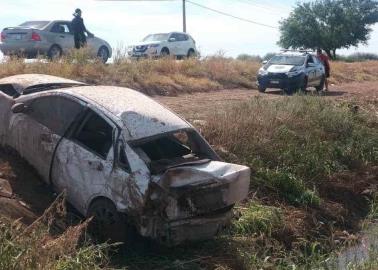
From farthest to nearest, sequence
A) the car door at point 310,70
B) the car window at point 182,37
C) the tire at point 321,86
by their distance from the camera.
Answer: the car window at point 182,37 < the tire at point 321,86 < the car door at point 310,70

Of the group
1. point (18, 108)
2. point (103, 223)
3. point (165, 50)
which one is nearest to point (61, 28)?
point (165, 50)

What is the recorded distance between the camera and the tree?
53906 millimetres

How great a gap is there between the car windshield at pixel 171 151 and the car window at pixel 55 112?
3.13 feet

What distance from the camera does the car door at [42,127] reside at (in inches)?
287

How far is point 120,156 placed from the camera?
260 inches

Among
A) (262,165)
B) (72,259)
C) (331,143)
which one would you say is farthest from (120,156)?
(331,143)

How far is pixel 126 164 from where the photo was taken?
21.4 ft

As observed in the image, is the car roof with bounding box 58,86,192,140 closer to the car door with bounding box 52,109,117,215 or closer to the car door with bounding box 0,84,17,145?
the car door with bounding box 52,109,117,215

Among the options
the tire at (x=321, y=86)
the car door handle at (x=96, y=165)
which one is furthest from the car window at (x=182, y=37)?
the car door handle at (x=96, y=165)

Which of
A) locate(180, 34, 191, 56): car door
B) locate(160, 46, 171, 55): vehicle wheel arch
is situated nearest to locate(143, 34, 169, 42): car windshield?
locate(160, 46, 171, 55): vehicle wheel arch

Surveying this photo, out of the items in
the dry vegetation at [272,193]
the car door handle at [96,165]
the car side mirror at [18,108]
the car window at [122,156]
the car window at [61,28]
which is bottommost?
the dry vegetation at [272,193]

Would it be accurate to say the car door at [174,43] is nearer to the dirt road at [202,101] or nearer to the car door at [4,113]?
the dirt road at [202,101]

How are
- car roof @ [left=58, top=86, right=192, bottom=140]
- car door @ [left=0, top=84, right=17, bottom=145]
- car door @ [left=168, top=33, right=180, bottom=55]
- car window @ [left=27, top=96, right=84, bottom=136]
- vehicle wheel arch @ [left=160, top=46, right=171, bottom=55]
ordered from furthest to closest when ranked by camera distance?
car door @ [left=168, top=33, right=180, bottom=55], vehicle wheel arch @ [left=160, top=46, right=171, bottom=55], car door @ [left=0, top=84, right=17, bottom=145], car window @ [left=27, top=96, right=84, bottom=136], car roof @ [left=58, top=86, right=192, bottom=140]

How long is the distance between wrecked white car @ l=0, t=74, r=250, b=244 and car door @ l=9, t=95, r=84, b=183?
12 millimetres
